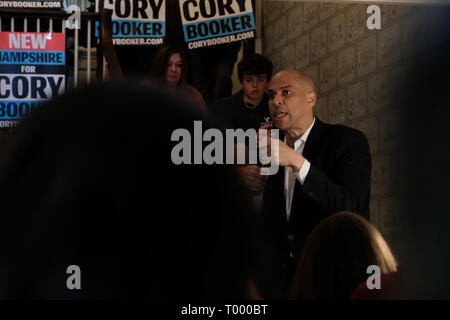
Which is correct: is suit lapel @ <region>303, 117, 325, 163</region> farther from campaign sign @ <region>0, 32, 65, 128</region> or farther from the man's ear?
campaign sign @ <region>0, 32, 65, 128</region>

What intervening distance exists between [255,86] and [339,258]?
2354 mm

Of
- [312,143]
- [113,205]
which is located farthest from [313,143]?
[113,205]

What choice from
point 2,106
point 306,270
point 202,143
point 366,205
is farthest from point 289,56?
point 202,143

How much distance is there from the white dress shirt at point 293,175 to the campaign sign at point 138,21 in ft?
10.2

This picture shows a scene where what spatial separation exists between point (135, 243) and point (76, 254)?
0.03 metres

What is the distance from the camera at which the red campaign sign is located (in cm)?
386

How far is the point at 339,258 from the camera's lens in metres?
1.04

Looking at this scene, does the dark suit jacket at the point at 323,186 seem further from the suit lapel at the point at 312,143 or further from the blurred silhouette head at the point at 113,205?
the blurred silhouette head at the point at 113,205

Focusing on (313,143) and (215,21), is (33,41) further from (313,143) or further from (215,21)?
(313,143)

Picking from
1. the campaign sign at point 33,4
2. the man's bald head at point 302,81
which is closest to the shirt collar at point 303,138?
the man's bald head at point 302,81

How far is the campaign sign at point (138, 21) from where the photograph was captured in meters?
4.78

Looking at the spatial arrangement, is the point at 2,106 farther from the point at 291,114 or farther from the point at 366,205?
the point at 366,205

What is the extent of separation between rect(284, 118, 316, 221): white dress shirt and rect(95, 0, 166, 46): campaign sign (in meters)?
3.10

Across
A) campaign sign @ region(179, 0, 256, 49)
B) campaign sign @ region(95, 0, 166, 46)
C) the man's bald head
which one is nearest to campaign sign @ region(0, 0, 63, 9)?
campaign sign @ region(95, 0, 166, 46)
